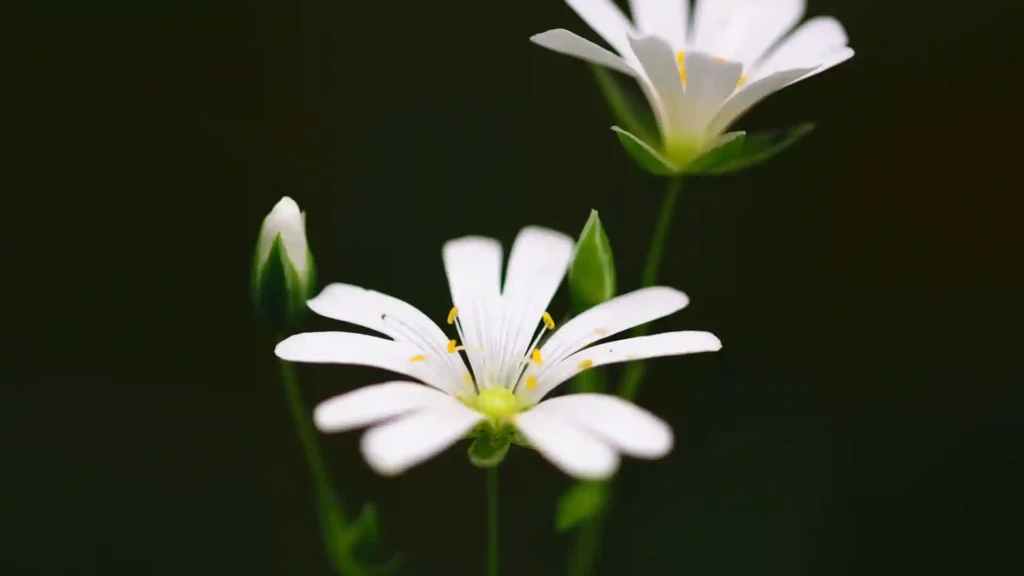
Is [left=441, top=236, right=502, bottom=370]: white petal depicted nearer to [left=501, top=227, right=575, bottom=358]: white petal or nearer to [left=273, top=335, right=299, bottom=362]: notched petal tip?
[left=501, top=227, right=575, bottom=358]: white petal

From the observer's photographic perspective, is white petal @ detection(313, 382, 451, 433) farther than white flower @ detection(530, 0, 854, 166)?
No

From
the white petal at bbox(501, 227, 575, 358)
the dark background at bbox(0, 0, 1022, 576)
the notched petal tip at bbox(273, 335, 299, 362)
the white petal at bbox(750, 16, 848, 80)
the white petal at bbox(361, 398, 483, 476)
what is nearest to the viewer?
the white petal at bbox(361, 398, 483, 476)

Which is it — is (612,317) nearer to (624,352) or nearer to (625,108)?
(624,352)

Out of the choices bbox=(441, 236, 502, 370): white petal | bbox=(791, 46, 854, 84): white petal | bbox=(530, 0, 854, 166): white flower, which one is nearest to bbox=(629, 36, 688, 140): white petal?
bbox=(530, 0, 854, 166): white flower

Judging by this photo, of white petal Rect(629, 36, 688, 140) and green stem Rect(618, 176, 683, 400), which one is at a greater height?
white petal Rect(629, 36, 688, 140)

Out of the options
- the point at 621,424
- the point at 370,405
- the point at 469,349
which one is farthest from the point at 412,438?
the point at 469,349

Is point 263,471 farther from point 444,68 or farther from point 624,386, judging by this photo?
point 624,386

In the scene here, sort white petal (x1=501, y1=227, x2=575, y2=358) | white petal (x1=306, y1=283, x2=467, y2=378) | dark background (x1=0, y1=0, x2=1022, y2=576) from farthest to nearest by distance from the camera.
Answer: dark background (x1=0, y1=0, x2=1022, y2=576), white petal (x1=501, y1=227, x2=575, y2=358), white petal (x1=306, y1=283, x2=467, y2=378)
